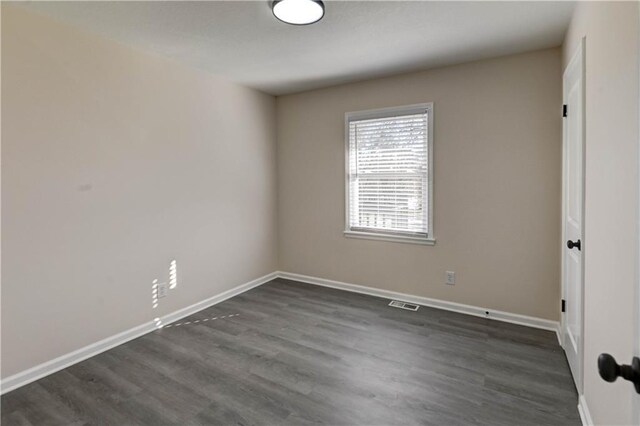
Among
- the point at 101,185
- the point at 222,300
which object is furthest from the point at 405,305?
the point at 101,185

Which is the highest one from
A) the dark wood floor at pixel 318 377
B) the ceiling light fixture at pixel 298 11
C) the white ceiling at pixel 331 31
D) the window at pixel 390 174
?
the white ceiling at pixel 331 31

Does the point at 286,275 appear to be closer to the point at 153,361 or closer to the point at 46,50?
the point at 153,361

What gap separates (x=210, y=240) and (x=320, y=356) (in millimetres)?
1849

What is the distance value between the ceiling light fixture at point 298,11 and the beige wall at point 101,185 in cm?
148

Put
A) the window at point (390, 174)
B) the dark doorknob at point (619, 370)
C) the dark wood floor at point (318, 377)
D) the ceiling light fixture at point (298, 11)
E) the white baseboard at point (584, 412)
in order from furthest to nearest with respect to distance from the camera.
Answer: the window at point (390, 174)
the ceiling light fixture at point (298, 11)
the dark wood floor at point (318, 377)
the white baseboard at point (584, 412)
the dark doorknob at point (619, 370)

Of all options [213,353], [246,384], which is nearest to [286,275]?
[213,353]

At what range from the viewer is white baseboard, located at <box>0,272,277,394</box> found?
2195 mm

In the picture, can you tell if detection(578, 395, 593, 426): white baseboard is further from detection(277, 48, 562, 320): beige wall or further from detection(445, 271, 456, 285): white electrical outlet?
detection(445, 271, 456, 285): white electrical outlet

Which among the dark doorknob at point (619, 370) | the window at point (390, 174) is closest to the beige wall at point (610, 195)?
the dark doorknob at point (619, 370)

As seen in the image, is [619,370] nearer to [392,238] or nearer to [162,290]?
[392,238]

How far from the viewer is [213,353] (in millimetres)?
2600

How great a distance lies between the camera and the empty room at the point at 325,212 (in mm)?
1902

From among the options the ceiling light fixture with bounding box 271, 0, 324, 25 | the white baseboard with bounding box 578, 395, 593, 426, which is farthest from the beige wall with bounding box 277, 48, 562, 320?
the ceiling light fixture with bounding box 271, 0, 324, 25

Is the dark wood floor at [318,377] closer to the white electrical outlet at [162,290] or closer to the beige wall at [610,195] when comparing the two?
the white electrical outlet at [162,290]
